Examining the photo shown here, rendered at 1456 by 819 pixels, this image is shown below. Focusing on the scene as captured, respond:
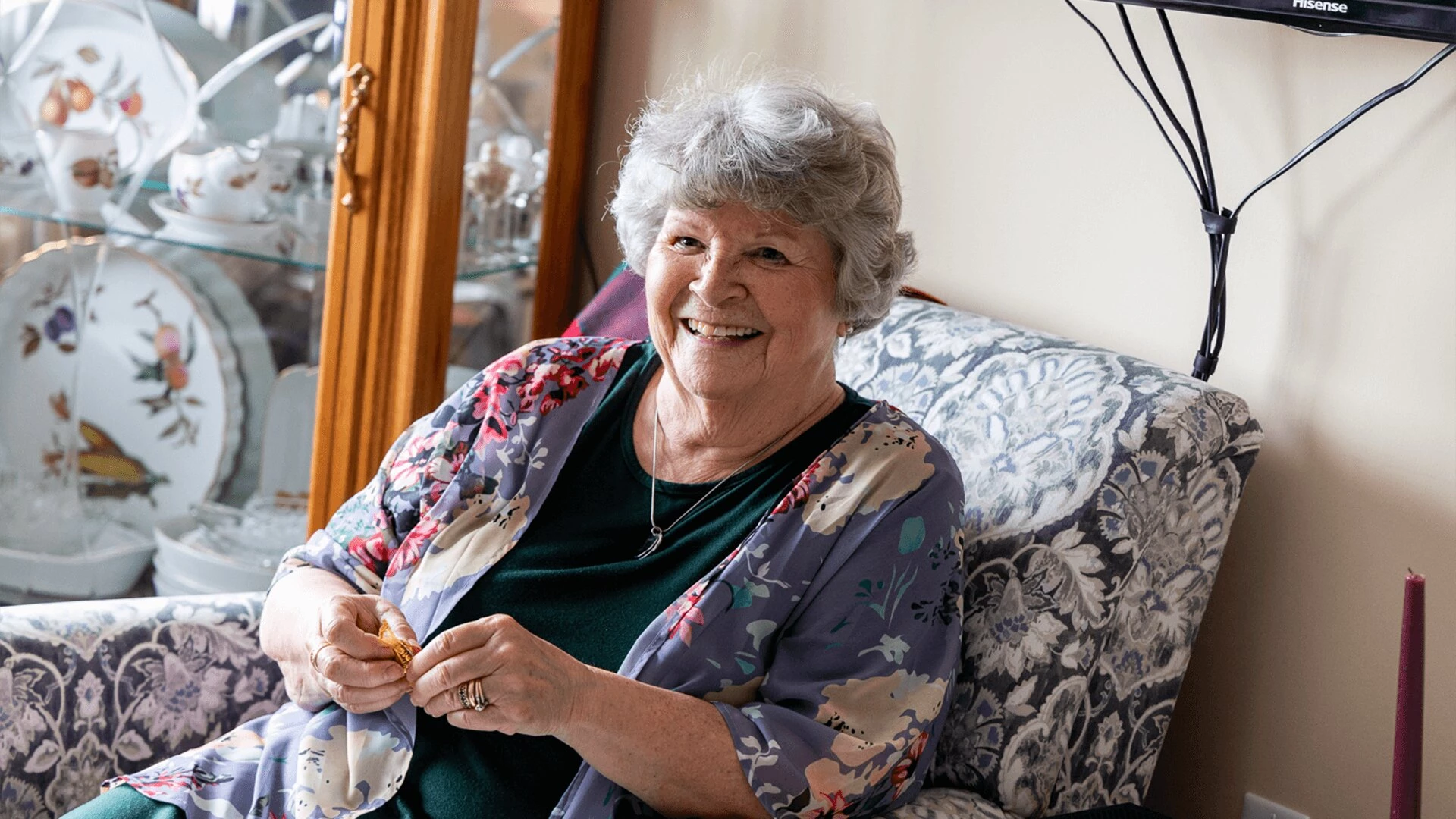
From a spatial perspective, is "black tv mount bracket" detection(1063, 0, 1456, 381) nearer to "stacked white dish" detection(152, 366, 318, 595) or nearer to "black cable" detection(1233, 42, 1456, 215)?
"black cable" detection(1233, 42, 1456, 215)

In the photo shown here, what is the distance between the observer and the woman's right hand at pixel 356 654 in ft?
4.14

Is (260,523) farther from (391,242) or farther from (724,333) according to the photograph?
(724,333)

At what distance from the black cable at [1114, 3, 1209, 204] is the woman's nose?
56 cm

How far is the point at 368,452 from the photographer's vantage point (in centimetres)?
221

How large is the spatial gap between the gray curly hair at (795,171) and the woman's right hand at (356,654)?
20.4 inches

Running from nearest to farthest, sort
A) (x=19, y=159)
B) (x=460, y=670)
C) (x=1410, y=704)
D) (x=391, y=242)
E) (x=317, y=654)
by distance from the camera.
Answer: (x=1410, y=704) → (x=460, y=670) → (x=317, y=654) → (x=19, y=159) → (x=391, y=242)

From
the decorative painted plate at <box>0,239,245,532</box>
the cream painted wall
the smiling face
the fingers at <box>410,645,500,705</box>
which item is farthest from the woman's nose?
the decorative painted plate at <box>0,239,245,532</box>

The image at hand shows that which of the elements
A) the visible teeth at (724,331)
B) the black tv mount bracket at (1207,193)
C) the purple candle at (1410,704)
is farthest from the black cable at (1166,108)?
the purple candle at (1410,704)

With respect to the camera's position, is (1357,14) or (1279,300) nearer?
(1357,14)

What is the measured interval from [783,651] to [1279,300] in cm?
70

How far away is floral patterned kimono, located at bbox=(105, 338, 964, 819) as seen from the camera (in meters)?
1.27

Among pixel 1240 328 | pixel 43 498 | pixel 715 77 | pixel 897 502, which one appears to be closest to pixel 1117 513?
pixel 897 502

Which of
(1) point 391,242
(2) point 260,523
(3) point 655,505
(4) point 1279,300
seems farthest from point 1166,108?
(2) point 260,523

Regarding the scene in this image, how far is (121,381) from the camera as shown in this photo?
2.07 metres
